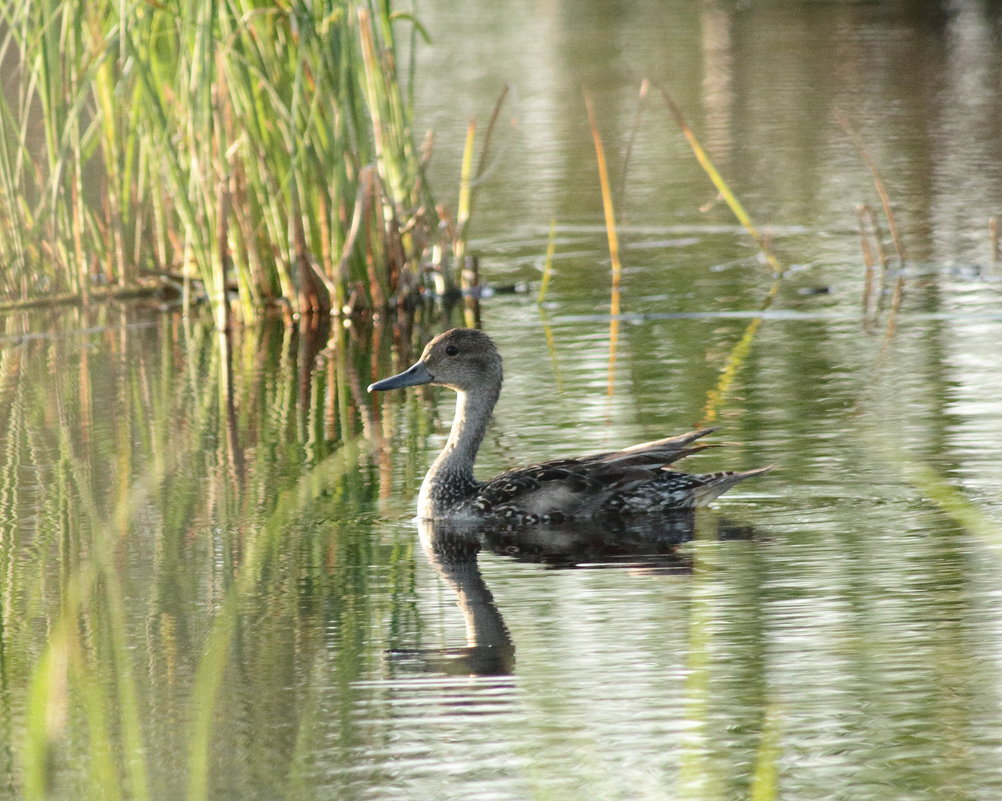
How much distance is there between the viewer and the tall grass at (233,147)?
38.0ft

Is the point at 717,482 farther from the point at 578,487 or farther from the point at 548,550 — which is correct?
the point at 548,550

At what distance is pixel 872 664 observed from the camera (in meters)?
5.78

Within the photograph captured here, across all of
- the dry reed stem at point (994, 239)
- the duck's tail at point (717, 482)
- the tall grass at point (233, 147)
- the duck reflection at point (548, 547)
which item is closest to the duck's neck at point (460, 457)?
the duck reflection at point (548, 547)

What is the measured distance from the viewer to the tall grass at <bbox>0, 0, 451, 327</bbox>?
38.0 feet

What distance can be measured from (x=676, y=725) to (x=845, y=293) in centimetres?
830

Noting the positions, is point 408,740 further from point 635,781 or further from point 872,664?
point 872,664

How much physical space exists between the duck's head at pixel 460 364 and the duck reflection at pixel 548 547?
32.2 inches

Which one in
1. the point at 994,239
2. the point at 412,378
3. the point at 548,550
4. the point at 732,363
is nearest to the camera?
the point at 548,550

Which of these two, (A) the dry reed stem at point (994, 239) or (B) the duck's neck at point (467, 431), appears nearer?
(B) the duck's neck at point (467, 431)

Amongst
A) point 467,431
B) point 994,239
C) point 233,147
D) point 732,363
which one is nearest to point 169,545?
point 467,431

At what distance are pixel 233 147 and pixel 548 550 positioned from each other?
5048 mm

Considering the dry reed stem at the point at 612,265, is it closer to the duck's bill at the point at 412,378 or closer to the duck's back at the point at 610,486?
the duck's bill at the point at 412,378

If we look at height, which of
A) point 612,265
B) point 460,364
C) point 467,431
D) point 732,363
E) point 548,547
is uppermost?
point 460,364

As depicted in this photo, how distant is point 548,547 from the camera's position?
7.63 meters
